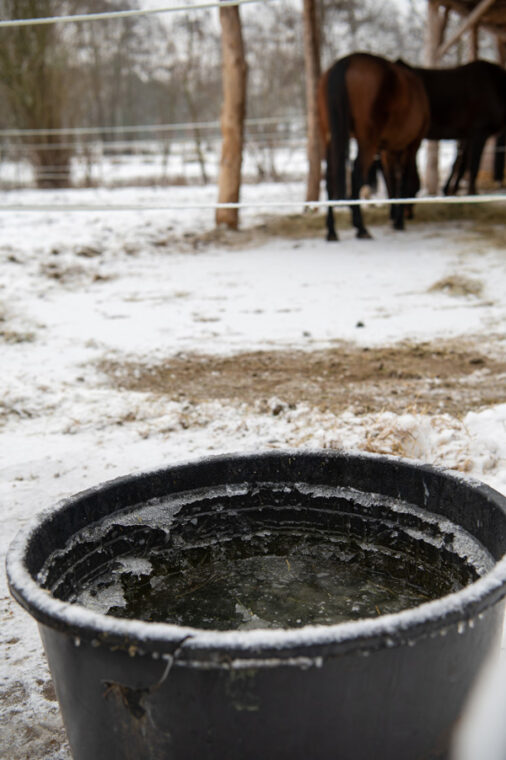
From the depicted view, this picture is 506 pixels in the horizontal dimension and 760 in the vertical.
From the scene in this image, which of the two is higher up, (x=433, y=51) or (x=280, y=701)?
(x=433, y=51)

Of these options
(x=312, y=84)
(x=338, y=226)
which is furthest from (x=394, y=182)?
(x=312, y=84)

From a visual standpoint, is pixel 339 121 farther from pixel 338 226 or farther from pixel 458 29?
pixel 458 29

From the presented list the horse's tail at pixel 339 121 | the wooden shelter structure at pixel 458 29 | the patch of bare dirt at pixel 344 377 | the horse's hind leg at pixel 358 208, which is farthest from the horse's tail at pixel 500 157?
the patch of bare dirt at pixel 344 377

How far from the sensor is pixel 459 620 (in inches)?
33.7

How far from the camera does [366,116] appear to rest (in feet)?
21.2

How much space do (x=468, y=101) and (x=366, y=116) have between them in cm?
228

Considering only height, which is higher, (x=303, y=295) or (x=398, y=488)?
(x=398, y=488)

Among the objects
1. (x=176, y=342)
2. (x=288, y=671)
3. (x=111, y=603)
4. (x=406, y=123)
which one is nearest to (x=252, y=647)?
(x=288, y=671)

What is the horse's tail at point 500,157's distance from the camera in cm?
1037

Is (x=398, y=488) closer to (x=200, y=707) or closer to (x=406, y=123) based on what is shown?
(x=200, y=707)

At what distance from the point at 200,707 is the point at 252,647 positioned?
127mm

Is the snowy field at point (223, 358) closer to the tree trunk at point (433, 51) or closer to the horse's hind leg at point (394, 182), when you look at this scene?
the horse's hind leg at point (394, 182)

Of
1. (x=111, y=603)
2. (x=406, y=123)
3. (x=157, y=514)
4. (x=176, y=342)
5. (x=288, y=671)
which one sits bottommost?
(x=176, y=342)

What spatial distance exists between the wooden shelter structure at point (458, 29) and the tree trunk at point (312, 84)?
193 centimetres
